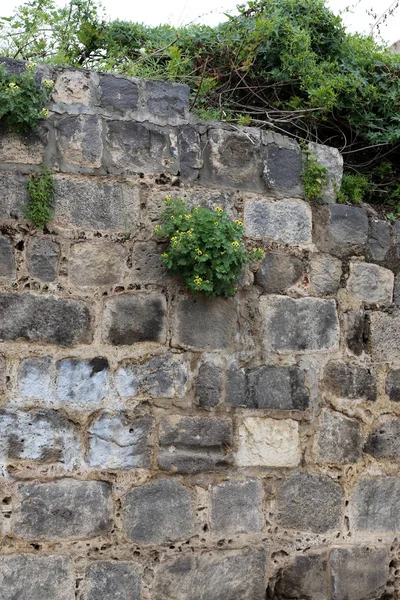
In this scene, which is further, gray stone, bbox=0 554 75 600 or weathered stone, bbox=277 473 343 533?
weathered stone, bbox=277 473 343 533

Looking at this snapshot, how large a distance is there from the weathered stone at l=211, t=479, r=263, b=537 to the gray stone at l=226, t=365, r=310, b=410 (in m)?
0.38

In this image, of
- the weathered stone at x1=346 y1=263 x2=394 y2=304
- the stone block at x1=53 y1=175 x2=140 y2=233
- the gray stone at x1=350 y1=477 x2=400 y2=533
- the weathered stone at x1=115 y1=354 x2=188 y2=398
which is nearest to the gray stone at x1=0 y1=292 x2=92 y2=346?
the weathered stone at x1=115 y1=354 x2=188 y2=398

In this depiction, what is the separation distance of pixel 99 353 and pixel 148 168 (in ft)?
3.00

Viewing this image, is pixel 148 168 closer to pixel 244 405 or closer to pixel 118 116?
pixel 118 116

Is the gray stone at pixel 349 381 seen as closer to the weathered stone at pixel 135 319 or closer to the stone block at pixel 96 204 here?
the weathered stone at pixel 135 319

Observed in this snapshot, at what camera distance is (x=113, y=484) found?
3.62 m

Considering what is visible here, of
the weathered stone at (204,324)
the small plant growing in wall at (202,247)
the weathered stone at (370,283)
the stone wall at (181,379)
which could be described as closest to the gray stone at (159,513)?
the stone wall at (181,379)

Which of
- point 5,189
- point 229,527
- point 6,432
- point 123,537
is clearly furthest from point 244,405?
point 5,189

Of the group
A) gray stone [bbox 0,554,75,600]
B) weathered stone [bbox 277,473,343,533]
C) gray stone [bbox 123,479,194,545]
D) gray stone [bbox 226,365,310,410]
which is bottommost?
gray stone [bbox 0,554,75,600]

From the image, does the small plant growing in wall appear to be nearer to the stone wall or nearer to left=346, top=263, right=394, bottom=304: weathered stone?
the stone wall

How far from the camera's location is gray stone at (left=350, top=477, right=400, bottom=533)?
4.07 meters

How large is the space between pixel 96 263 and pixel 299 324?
3.47ft

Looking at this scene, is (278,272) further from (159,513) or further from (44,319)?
(159,513)

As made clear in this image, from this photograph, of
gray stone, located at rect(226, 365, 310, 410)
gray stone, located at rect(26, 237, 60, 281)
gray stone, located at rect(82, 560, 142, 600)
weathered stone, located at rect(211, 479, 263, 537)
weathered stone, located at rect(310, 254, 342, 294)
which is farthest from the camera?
weathered stone, located at rect(310, 254, 342, 294)
